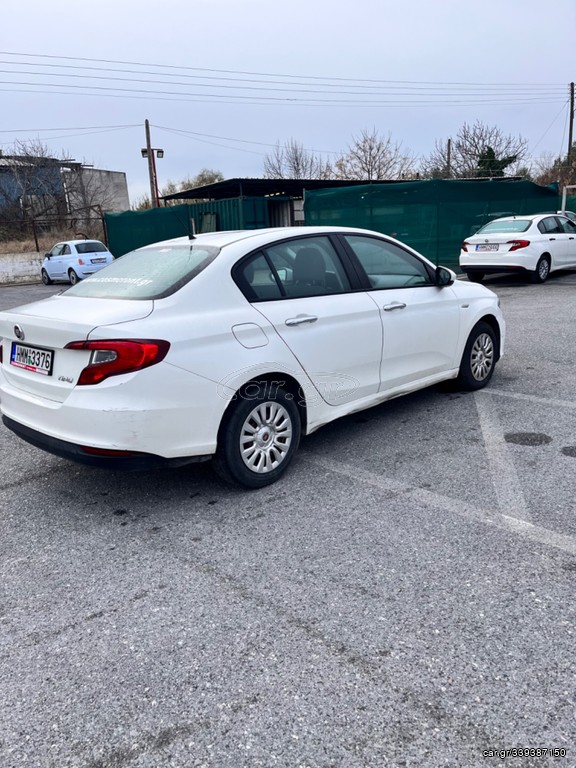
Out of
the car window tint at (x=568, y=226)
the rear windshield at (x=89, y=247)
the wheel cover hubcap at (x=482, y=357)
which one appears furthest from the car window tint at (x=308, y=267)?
the rear windshield at (x=89, y=247)

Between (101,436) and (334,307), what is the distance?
1.84 m

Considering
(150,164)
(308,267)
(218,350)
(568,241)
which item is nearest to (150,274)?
(218,350)

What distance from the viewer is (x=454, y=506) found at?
3.71 meters

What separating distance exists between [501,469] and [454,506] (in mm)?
695

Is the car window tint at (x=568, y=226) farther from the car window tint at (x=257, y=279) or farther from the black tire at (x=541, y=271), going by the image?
the car window tint at (x=257, y=279)

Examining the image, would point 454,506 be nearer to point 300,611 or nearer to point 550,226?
point 300,611

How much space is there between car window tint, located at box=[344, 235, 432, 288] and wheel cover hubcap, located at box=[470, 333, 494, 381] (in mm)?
941

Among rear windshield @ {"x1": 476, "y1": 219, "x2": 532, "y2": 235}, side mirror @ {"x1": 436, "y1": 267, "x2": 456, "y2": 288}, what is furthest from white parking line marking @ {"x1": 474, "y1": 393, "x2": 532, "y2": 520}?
rear windshield @ {"x1": 476, "y1": 219, "x2": 532, "y2": 235}

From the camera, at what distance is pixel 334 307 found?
14.4 feet

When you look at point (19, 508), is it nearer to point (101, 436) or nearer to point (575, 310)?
point (101, 436)

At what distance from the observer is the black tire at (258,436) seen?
3.80m

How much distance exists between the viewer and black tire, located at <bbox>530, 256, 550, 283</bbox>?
1371 centimetres

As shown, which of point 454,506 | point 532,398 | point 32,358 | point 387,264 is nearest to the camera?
point 454,506

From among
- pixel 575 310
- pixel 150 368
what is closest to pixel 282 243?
pixel 150 368
